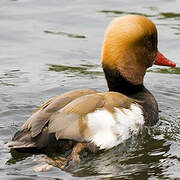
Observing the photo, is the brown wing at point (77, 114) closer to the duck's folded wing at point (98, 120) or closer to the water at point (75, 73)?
the duck's folded wing at point (98, 120)

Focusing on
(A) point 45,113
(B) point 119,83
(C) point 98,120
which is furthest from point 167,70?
(A) point 45,113

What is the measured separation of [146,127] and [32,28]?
410cm

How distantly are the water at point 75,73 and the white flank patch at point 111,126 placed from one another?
11 centimetres

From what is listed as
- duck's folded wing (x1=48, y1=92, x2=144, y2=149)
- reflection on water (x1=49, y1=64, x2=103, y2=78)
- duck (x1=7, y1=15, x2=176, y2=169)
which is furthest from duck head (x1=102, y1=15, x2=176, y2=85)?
reflection on water (x1=49, y1=64, x2=103, y2=78)

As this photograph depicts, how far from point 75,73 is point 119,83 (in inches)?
73.9

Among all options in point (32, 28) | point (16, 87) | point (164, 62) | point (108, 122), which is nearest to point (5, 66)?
point (16, 87)

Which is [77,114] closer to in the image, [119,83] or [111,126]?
[111,126]

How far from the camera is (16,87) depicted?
679cm

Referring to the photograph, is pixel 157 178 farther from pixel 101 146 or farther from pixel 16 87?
pixel 16 87

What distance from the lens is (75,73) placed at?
7434 millimetres

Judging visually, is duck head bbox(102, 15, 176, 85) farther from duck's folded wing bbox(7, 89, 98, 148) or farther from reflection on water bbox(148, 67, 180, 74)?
reflection on water bbox(148, 67, 180, 74)

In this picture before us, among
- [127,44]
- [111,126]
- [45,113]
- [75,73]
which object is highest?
[127,44]

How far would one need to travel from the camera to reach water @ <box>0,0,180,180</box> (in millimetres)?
4707

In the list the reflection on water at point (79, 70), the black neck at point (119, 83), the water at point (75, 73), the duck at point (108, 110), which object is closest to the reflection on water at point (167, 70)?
the water at point (75, 73)
